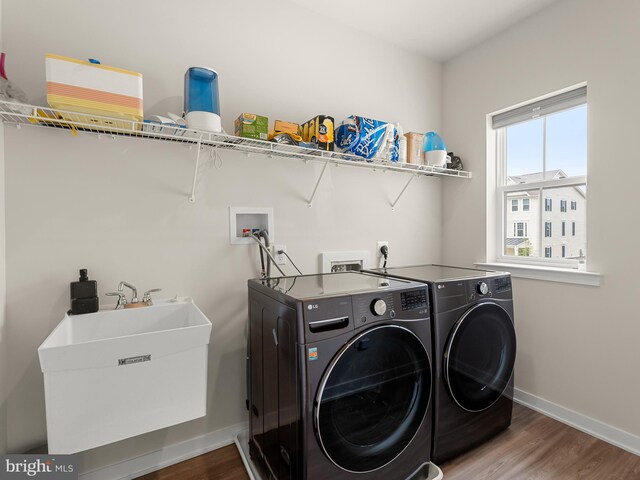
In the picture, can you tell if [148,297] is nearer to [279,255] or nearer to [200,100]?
[279,255]

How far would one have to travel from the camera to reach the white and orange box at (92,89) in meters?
→ 1.15

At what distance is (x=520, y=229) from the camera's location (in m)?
2.38

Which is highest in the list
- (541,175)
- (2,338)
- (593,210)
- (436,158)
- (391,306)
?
(436,158)

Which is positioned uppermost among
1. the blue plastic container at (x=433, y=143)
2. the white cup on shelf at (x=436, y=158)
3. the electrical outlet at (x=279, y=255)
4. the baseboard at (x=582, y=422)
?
the blue plastic container at (x=433, y=143)

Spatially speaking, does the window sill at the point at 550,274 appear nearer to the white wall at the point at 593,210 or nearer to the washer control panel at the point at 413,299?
the white wall at the point at 593,210

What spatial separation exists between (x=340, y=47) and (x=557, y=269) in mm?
2029

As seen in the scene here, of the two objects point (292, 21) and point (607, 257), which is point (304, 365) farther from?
point (292, 21)

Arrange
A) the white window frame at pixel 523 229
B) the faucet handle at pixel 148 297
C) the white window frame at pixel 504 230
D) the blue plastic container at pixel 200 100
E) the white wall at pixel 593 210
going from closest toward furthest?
the blue plastic container at pixel 200 100 → the faucet handle at pixel 148 297 → the white wall at pixel 593 210 → the white window frame at pixel 504 230 → the white window frame at pixel 523 229

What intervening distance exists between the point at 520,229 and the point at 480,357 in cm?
114

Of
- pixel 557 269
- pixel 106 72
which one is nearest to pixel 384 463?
pixel 557 269

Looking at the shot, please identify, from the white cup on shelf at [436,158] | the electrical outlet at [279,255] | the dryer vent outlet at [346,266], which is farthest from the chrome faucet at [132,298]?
the white cup on shelf at [436,158]

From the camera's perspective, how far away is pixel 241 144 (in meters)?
1.70

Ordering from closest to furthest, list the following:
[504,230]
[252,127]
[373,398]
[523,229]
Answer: [373,398], [252,127], [523,229], [504,230]

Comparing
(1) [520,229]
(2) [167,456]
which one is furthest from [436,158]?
(2) [167,456]
